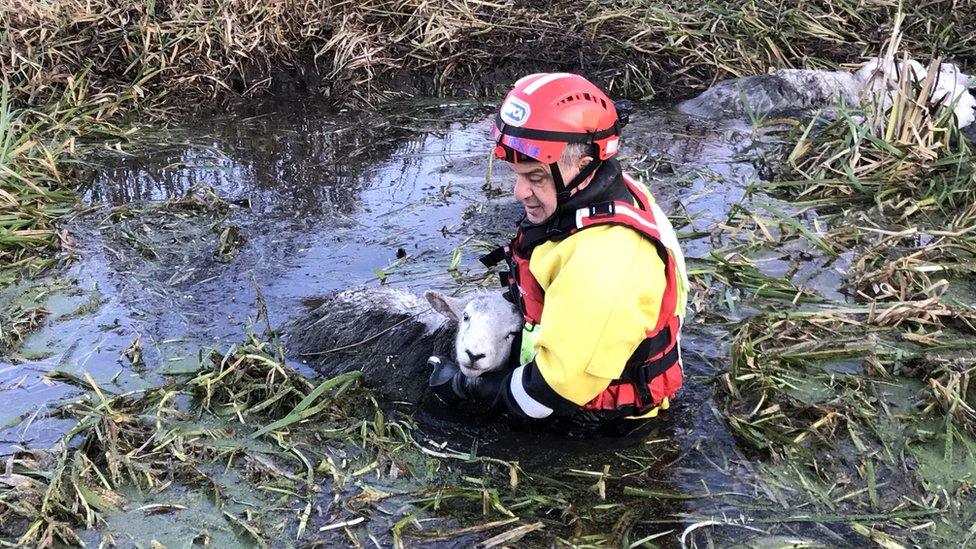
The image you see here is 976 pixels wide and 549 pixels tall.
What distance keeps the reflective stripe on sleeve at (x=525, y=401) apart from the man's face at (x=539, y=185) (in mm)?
605

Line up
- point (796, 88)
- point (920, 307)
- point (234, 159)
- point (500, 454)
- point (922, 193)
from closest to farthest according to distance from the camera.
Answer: point (500, 454), point (920, 307), point (922, 193), point (234, 159), point (796, 88)

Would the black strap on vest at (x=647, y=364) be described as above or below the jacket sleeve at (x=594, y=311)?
below

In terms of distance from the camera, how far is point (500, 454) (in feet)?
12.2

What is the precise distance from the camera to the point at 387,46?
850 centimetres

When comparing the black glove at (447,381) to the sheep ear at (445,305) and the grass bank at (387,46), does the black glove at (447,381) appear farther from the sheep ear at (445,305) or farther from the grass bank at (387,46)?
the grass bank at (387,46)

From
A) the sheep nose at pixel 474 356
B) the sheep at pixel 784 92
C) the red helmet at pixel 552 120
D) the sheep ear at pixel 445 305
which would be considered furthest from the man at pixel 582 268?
the sheep at pixel 784 92

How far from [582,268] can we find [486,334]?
2.11 feet

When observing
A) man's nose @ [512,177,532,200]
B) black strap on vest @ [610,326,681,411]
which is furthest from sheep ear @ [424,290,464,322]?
black strap on vest @ [610,326,681,411]

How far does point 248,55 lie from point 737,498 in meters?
6.32

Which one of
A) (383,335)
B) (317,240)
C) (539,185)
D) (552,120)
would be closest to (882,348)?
(539,185)

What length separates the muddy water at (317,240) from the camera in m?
3.85

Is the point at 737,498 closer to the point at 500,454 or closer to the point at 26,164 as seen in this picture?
the point at 500,454

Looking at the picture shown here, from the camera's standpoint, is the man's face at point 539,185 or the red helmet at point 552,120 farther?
the man's face at point 539,185

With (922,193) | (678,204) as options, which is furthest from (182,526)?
(922,193)
